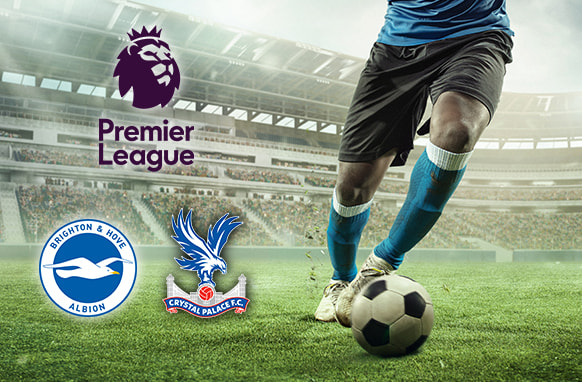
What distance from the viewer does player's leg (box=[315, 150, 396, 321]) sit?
2293 mm

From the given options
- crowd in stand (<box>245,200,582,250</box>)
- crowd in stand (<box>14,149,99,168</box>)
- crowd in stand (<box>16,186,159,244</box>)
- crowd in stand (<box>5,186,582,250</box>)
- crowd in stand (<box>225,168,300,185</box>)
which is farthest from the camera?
crowd in stand (<box>225,168,300,185</box>)

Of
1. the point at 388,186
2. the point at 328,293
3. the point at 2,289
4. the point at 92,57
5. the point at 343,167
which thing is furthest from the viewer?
the point at 388,186

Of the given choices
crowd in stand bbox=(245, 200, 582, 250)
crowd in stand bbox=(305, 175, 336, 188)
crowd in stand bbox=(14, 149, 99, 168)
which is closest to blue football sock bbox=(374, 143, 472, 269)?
crowd in stand bbox=(245, 200, 582, 250)

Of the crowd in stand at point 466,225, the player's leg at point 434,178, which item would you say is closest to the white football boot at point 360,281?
the player's leg at point 434,178

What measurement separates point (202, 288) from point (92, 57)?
2313 cm

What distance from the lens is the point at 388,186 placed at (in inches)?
1141

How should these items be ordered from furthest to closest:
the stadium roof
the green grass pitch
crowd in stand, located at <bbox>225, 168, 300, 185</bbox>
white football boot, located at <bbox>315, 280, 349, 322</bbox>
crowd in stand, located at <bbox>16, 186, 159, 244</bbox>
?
crowd in stand, located at <bbox>225, 168, 300, 185</bbox> → the stadium roof → crowd in stand, located at <bbox>16, 186, 159, 244</bbox> → white football boot, located at <bbox>315, 280, 349, 322</bbox> → the green grass pitch

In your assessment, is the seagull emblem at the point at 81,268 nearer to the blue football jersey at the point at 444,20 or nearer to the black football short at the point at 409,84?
the black football short at the point at 409,84

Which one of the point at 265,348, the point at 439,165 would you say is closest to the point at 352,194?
the point at 439,165

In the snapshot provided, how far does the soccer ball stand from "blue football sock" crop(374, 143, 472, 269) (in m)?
0.19

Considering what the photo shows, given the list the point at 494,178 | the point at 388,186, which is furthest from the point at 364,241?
the point at 494,178

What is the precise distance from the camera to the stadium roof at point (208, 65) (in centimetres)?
1928

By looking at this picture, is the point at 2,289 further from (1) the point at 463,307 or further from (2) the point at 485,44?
(2) the point at 485,44

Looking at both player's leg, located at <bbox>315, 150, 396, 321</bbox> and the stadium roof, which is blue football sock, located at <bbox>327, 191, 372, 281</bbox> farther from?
the stadium roof
